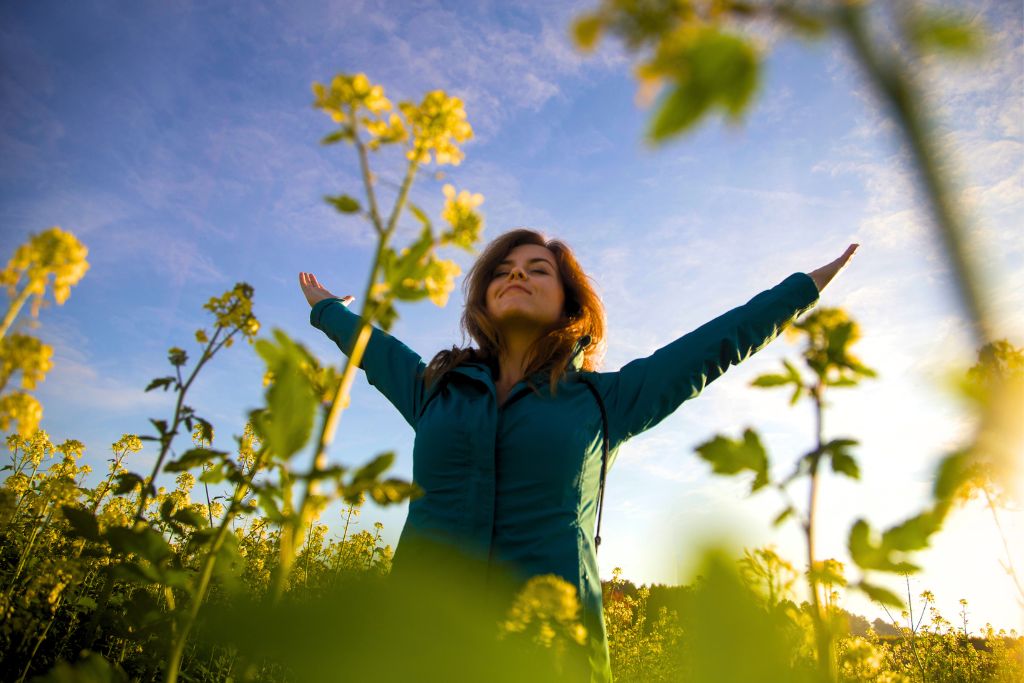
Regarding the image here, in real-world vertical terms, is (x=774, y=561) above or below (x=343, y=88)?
below

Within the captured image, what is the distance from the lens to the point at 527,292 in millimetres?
3533

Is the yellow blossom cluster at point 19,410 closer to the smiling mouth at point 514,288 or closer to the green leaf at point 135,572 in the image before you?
the green leaf at point 135,572

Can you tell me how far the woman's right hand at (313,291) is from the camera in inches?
145

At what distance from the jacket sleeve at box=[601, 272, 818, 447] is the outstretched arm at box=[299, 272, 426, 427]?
119 cm

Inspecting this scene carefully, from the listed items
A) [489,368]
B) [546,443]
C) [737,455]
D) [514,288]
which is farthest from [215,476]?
[514,288]

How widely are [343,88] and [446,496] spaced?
189 cm

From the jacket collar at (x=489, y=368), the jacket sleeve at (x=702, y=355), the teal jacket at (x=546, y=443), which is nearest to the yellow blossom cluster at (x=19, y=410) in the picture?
the teal jacket at (x=546, y=443)

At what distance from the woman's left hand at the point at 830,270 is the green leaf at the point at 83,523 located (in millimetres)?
3061

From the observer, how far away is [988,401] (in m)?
0.46

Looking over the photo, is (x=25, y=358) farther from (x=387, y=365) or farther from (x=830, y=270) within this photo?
(x=830, y=270)

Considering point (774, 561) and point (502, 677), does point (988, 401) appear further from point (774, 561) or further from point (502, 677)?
point (502, 677)

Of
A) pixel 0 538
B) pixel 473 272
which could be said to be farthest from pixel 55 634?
pixel 473 272

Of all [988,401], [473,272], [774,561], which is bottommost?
[774,561]

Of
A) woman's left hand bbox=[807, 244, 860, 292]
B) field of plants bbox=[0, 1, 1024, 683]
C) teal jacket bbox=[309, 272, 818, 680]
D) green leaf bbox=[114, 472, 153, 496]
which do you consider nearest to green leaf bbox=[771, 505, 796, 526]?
field of plants bbox=[0, 1, 1024, 683]
